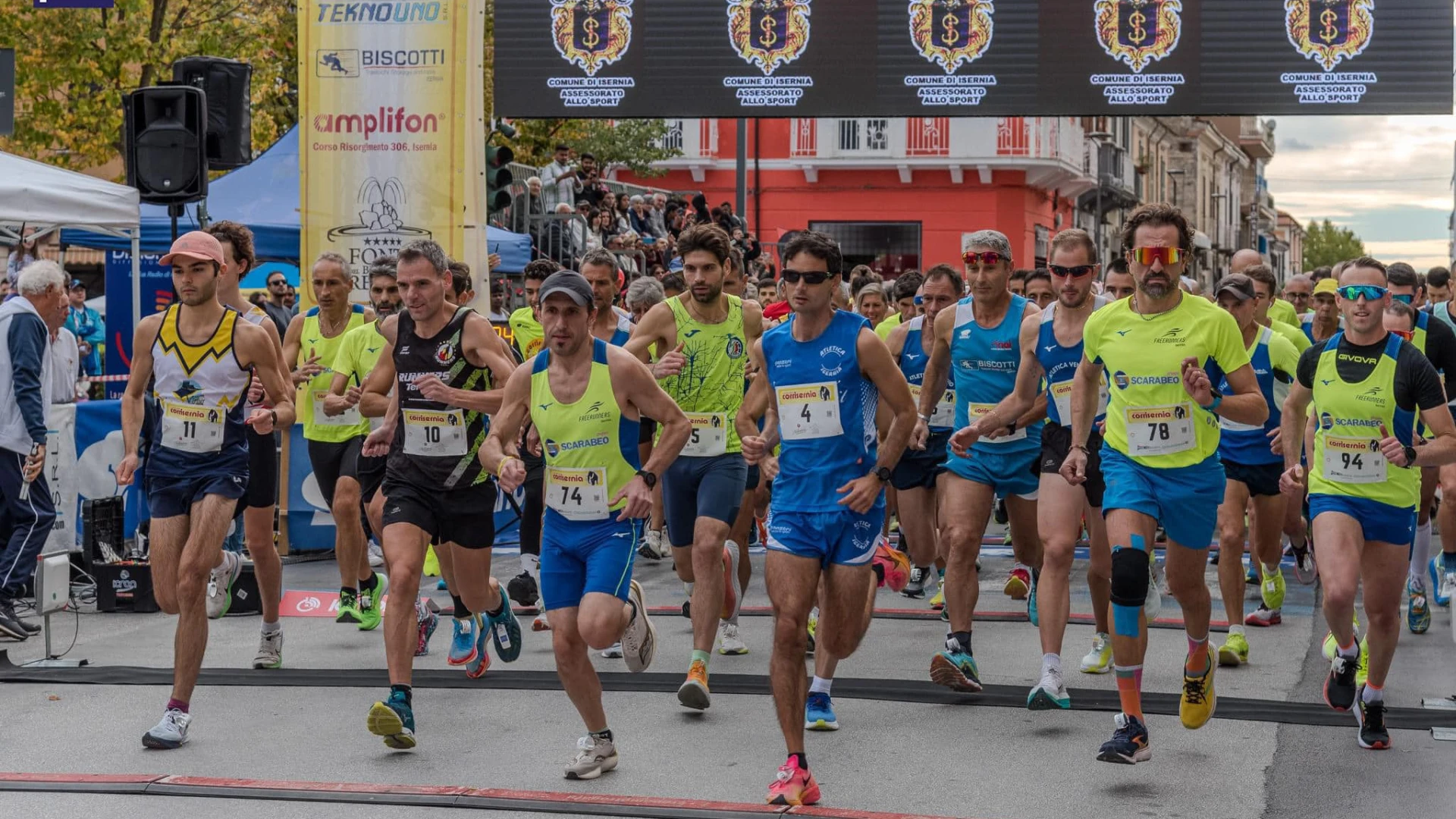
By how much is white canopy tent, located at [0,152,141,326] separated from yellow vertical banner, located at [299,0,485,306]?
1.19 metres

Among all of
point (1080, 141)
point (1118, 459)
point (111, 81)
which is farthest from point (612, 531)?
point (1080, 141)

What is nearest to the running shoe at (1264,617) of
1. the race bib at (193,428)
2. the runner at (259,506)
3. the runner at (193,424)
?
the runner at (259,506)

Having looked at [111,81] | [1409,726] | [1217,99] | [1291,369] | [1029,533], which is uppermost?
[111,81]

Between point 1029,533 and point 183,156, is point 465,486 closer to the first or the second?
point 1029,533

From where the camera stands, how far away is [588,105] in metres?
16.2

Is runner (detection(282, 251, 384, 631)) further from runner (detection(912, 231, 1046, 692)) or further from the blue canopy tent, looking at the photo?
the blue canopy tent

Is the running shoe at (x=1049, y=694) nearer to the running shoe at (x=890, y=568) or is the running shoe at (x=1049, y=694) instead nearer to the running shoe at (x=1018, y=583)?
the running shoe at (x=890, y=568)

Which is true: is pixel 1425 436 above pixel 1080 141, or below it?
below

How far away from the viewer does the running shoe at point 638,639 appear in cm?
678

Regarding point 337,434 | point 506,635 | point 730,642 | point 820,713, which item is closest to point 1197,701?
point 820,713

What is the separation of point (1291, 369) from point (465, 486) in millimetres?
4818

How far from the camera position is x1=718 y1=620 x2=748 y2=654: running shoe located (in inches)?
356

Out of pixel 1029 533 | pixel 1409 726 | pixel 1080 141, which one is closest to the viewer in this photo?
pixel 1409 726

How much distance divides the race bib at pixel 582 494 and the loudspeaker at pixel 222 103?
6956mm
